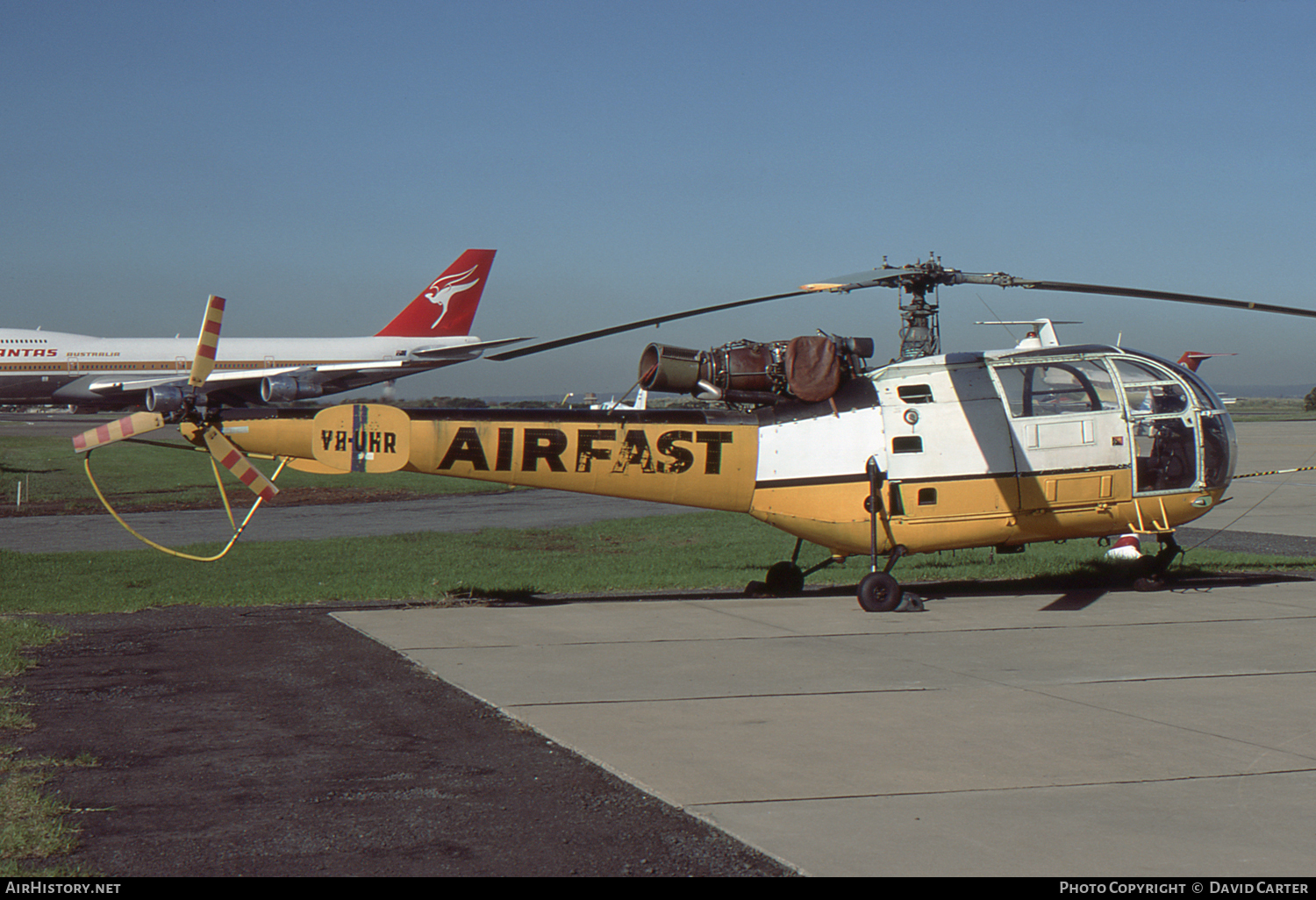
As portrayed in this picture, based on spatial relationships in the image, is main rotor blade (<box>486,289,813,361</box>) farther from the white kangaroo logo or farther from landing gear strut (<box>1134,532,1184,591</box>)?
the white kangaroo logo

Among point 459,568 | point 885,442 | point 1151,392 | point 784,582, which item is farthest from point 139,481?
point 1151,392

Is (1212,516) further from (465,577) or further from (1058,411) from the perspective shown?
(465,577)

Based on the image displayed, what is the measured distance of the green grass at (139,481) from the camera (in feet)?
91.1

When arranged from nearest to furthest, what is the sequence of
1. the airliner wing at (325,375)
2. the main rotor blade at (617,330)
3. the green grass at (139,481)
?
the main rotor blade at (617,330) < the green grass at (139,481) < the airliner wing at (325,375)

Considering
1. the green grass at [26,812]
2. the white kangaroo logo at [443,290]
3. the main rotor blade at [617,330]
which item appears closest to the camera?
the green grass at [26,812]

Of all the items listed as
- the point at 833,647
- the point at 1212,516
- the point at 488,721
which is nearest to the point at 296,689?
the point at 488,721

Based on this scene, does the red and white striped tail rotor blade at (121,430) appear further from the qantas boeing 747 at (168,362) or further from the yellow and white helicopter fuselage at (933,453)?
the qantas boeing 747 at (168,362)

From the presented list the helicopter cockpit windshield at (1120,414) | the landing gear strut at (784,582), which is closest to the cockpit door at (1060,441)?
the helicopter cockpit windshield at (1120,414)

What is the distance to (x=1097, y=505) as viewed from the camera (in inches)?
475

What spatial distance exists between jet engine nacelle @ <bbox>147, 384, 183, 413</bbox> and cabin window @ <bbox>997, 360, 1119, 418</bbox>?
330 inches

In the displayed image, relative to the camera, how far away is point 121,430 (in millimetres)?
11148

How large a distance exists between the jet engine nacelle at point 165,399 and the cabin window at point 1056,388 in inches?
330

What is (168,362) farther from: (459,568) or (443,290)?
(459,568)

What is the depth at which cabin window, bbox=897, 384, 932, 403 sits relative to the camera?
39.3 ft
